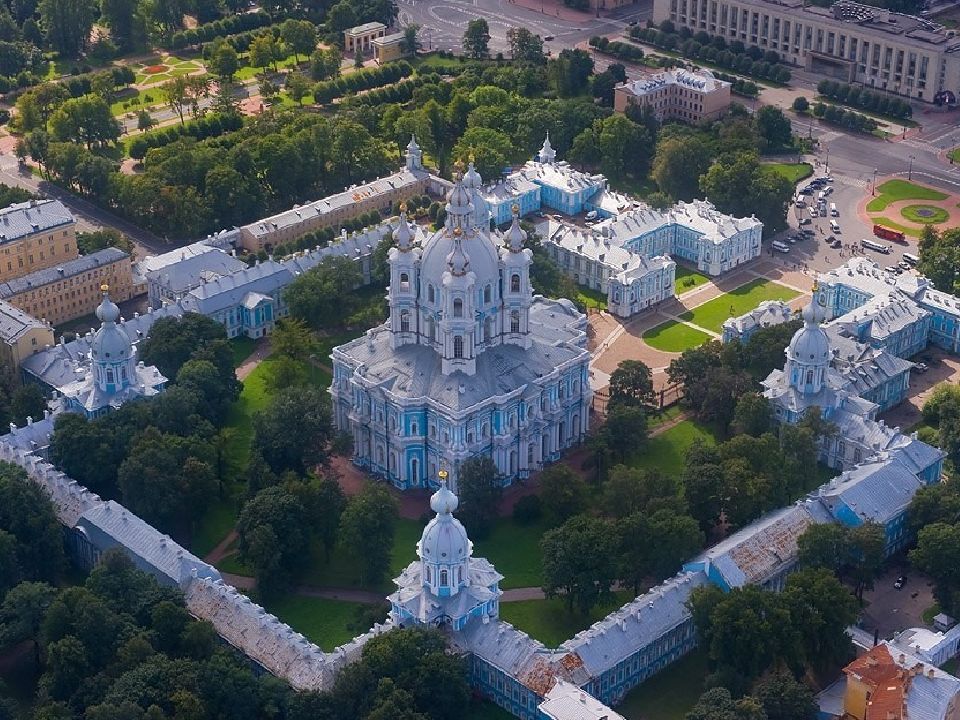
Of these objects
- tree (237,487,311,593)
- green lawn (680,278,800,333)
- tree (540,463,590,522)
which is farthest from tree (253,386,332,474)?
green lawn (680,278,800,333)

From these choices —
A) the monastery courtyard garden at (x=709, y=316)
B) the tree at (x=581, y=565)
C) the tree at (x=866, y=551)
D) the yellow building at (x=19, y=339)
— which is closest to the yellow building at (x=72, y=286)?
the yellow building at (x=19, y=339)

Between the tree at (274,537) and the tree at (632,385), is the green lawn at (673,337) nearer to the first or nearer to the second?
the tree at (632,385)

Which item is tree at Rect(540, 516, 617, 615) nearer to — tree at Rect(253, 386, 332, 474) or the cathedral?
the cathedral

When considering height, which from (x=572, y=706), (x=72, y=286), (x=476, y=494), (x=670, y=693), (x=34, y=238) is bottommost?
(x=670, y=693)

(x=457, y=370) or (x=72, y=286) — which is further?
(x=72, y=286)

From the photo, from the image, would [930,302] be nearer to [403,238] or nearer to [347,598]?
[403,238]

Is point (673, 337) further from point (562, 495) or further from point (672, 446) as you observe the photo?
point (562, 495)

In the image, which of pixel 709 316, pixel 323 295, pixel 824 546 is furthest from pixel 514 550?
pixel 709 316
